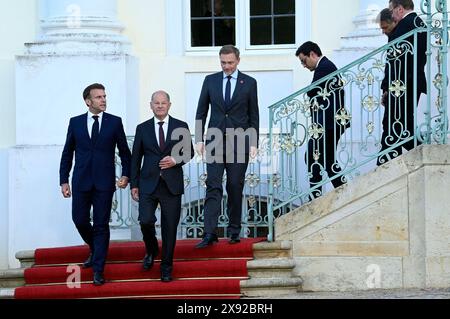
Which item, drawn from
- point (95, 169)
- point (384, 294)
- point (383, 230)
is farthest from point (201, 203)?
point (384, 294)

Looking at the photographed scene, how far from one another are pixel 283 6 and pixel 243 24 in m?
0.54

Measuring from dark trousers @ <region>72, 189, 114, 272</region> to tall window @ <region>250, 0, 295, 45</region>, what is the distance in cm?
410

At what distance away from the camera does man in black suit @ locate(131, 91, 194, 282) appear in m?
14.6

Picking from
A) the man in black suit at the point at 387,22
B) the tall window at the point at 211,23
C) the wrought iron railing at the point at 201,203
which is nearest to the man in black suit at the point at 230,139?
the wrought iron railing at the point at 201,203

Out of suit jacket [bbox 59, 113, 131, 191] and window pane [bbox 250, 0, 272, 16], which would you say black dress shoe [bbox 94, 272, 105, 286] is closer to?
suit jacket [bbox 59, 113, 131, 191]

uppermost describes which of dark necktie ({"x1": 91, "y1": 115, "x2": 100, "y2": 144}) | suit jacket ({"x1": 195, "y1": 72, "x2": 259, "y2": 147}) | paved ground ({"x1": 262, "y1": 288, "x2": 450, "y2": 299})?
suit jacket ({"x1": 195, "y1": 72, "x2": 259, "y2": 147})

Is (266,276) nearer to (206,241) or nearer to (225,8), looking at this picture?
(206,241)

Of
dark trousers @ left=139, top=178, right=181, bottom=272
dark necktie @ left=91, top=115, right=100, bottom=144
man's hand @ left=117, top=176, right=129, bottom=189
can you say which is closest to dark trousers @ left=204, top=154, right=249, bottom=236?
dark trousers @ left=139, top=178, right=181, bottom=272

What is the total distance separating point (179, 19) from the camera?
1806 cm

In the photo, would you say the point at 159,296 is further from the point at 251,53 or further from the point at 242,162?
the point at 251,53

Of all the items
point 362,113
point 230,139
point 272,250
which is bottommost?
point 272,250

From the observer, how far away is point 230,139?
15.1 meters

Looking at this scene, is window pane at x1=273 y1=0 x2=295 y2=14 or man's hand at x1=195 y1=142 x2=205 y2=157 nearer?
man's hand at x1=195 y1=142 x2=205 y2=157

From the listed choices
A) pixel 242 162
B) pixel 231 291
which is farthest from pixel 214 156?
pixel 231 291
